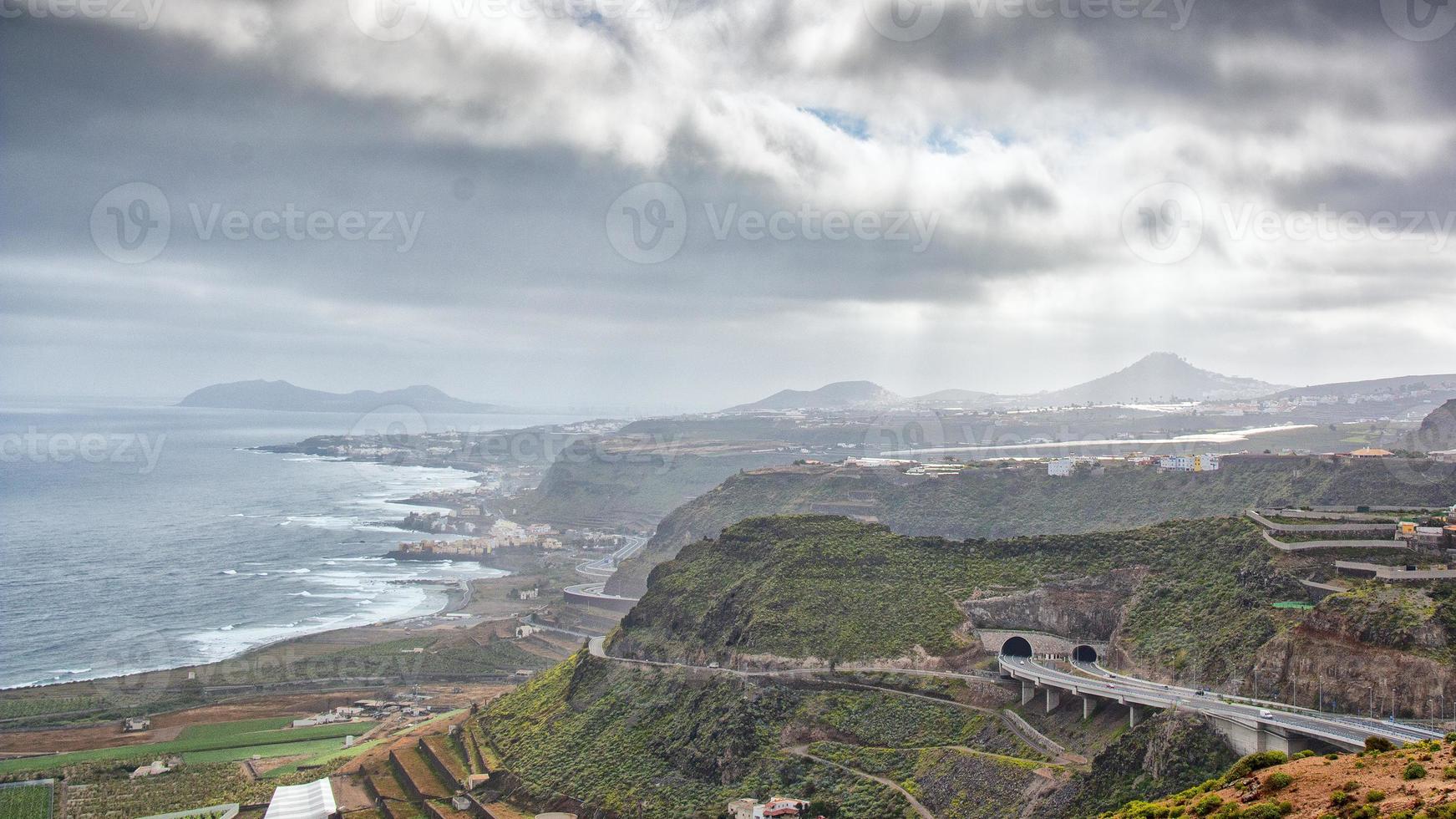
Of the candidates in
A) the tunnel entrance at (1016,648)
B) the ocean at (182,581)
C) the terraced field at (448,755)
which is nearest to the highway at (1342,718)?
the tunnel entrance at (1016,648)

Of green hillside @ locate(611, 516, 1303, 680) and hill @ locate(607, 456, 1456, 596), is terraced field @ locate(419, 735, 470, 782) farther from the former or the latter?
hill @ locate(607, 456, 1456, 596)

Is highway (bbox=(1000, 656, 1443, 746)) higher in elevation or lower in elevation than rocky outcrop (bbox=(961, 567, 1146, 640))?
lower

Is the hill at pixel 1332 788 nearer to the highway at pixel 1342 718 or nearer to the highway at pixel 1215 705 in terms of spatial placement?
the highway at pixel 1215 705

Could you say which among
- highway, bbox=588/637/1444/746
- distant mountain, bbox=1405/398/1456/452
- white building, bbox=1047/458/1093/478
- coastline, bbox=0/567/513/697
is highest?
distant mountain, bbox=1405/398/1456/452

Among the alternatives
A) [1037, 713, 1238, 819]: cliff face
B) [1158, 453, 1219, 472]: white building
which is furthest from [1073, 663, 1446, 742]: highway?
[1158, 453, 1219, 472]: white building

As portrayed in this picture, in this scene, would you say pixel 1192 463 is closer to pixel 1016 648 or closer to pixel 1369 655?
pixel 1016 648

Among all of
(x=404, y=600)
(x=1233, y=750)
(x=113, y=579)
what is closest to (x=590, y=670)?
(x=1233, y=750)

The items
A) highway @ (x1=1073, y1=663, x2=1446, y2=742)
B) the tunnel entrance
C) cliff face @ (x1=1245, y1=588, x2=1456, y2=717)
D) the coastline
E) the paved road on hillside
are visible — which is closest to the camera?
highway @ (x1=1073, y1=663, x2=1446, y2=742)

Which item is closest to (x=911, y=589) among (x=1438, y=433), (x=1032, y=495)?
(x=1032, y=495)
